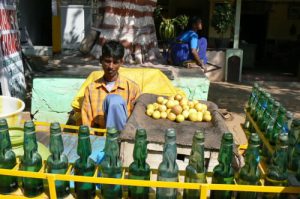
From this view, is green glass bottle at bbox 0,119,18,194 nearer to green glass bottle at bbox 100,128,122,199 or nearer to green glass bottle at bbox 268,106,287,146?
green glass bottle at bbox 100,128,122,199

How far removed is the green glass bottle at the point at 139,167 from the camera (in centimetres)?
172

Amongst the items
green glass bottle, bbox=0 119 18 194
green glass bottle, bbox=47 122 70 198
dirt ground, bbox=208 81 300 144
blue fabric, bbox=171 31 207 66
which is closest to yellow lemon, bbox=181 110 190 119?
green glass bottle, bbox=47 122 70 198

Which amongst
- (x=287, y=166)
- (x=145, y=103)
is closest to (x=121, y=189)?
(x=287, y=166)

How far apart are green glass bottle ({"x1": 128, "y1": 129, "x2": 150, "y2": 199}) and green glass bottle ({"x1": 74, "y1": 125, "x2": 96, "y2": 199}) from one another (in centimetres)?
18

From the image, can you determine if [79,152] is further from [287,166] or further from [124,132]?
[287,166]

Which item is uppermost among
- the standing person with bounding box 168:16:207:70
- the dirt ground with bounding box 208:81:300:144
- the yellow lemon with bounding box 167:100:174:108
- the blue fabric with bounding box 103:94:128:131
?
the standing person with bounding box 168:16:207:70

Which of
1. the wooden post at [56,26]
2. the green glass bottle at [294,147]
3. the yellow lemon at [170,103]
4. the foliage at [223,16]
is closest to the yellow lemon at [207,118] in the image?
the yellow lemon at [170,103]

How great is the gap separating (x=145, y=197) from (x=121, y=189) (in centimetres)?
12

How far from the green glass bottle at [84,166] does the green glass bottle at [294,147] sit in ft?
3.21

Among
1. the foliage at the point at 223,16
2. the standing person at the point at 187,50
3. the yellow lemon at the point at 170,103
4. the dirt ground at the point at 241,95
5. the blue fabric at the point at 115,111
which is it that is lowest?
the dirt ground at the point at 241,95

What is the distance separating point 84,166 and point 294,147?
3.47ft

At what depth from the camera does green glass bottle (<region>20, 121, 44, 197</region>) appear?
1.71 m

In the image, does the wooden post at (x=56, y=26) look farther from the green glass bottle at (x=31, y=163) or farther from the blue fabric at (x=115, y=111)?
the green glass bottle at (x=31, y=163)

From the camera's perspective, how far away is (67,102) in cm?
521
